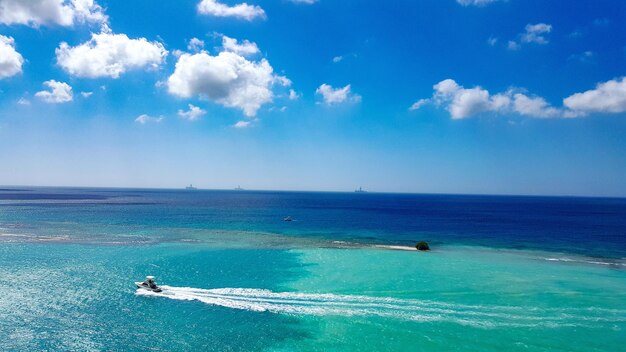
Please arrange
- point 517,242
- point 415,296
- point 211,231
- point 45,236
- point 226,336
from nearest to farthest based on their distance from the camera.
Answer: point 226,336 < point 415,296 < point 45,236 < point 517,242 < point 211,231

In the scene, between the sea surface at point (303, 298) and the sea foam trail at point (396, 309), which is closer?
the sea surface at point (303, 298)

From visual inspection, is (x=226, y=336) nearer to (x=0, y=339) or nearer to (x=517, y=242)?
(x=0, y=339)

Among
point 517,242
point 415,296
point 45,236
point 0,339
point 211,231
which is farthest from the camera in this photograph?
point 211,231

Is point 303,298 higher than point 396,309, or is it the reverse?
point 396,309

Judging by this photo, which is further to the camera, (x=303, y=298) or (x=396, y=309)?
(x=303, y=298)

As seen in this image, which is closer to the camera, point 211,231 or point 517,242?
point 517,242

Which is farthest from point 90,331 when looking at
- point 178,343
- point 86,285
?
point 86,285

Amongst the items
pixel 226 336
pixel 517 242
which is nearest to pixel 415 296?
pixel 226 336
